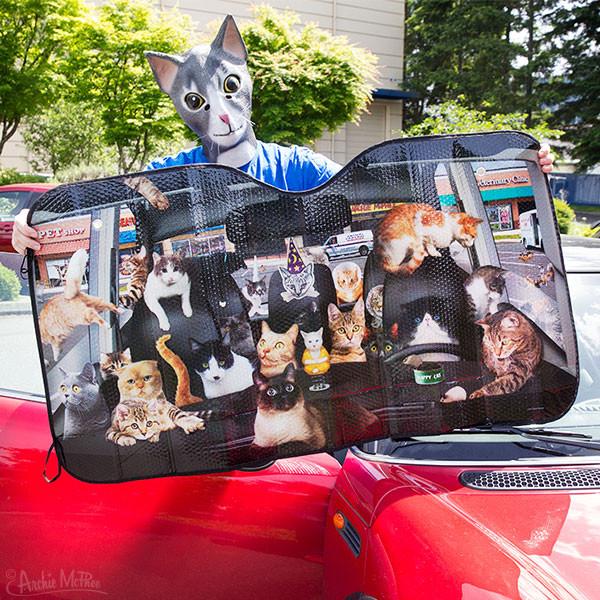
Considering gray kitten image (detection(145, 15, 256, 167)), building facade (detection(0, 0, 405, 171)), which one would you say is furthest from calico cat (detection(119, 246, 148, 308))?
building facade (detection(0, 0, 405, 171))

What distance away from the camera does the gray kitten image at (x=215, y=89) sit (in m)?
2.39

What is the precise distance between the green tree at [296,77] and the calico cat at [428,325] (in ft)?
45.3

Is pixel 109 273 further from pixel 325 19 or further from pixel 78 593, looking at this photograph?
pixel 325 19

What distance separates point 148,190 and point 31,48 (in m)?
14.0

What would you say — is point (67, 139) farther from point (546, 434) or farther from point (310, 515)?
point (546, 434)

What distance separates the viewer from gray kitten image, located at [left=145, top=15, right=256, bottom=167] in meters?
2.39

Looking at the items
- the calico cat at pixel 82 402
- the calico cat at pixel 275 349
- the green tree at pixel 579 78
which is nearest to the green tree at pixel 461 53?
the green tree at pixel 579 78

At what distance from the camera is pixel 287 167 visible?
2.47 meters

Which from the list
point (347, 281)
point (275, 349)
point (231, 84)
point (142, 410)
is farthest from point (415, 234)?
point (231, 84)

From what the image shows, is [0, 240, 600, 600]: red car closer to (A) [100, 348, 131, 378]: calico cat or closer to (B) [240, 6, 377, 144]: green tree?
(A) [100, 348, 131, 378]: calico cat

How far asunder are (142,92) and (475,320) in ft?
44.3

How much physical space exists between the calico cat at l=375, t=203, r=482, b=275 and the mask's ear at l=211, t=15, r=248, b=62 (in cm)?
99
